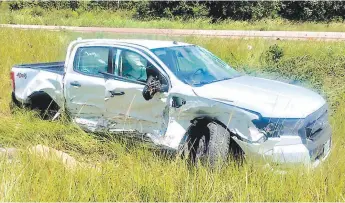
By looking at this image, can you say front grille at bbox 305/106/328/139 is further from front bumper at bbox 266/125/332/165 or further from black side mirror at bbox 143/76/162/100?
black side mirror at bbox 143/76/162/100

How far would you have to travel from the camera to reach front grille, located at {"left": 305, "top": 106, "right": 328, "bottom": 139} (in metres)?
5.13

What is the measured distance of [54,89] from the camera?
23.4ft

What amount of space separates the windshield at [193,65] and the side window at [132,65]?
0.22m

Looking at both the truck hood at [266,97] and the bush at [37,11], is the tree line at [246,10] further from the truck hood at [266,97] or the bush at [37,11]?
the truck hood at [266,97]

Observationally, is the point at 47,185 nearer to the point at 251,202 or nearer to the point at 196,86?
the point at 251,202

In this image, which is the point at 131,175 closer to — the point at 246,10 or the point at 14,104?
the point at 14,104

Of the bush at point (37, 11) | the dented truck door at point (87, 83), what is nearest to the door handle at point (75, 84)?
the dented truck door at point (87, 83)

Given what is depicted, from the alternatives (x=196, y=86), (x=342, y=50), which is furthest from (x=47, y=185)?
(x=342, y=50)

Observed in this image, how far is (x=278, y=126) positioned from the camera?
499 cm

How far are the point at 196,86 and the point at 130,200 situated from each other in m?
2.00

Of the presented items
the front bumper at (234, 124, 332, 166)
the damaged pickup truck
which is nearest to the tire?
the damaged pickup truck

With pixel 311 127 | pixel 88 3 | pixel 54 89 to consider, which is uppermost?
pixel 311 127

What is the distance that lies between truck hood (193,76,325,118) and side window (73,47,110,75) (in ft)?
5.48

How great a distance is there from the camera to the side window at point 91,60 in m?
6.71
